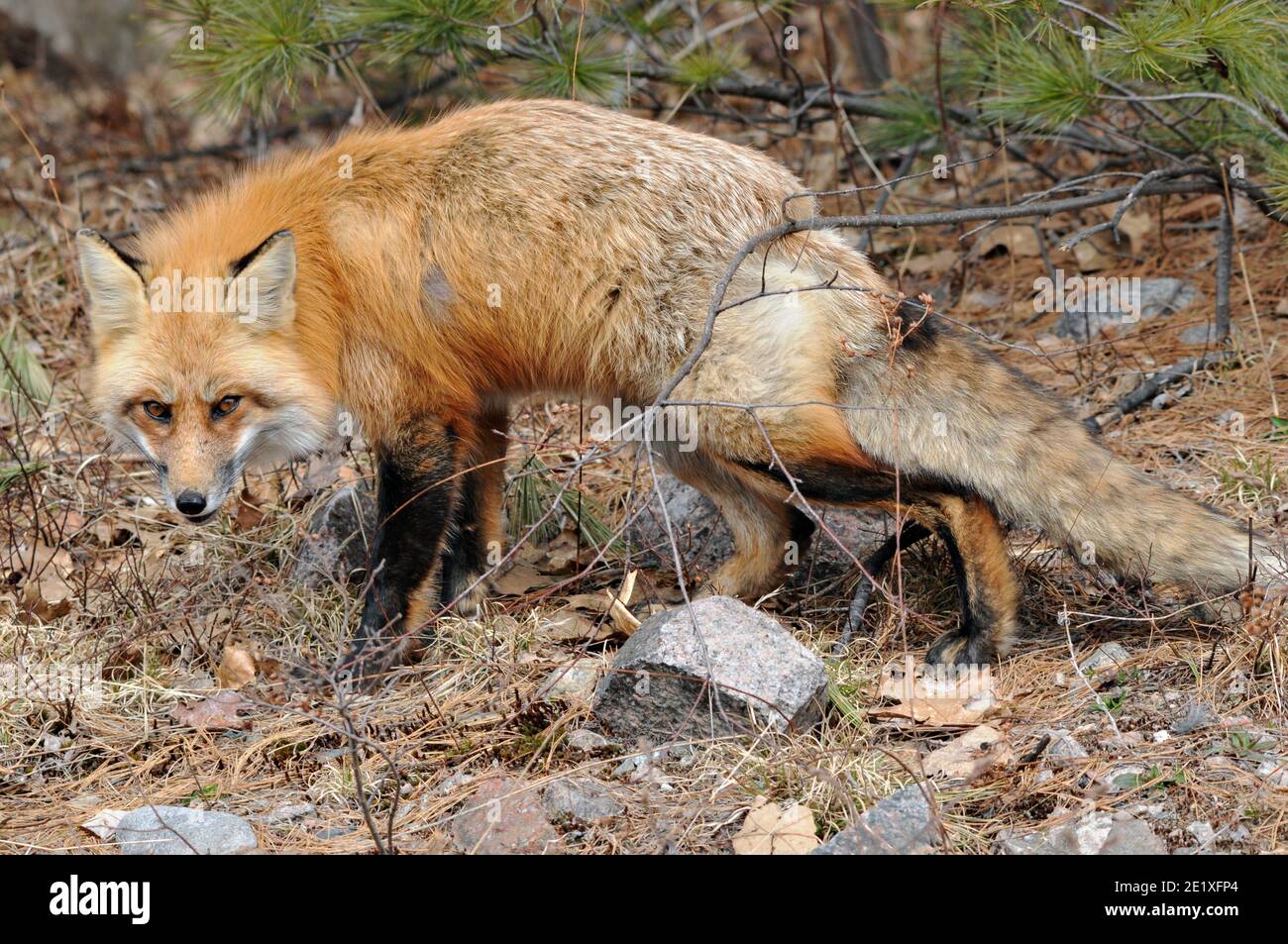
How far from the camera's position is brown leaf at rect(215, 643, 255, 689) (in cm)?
475

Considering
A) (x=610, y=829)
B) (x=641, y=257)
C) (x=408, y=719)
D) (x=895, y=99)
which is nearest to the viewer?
(x=610, y=829)

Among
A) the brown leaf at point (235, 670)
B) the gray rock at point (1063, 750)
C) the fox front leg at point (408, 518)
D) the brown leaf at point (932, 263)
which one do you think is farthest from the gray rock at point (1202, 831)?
the brown leaf at point (932, 263)

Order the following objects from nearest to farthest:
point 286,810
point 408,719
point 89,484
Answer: point 286,810
point 408,719
point 89,484

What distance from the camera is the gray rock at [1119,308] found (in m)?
6.96

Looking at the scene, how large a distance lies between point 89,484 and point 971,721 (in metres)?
4.44

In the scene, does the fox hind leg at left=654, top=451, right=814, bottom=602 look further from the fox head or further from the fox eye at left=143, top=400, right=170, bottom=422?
the fox eye at left=143, top=400, right=170, bottom=422

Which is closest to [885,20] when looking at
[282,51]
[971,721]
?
[282,51]

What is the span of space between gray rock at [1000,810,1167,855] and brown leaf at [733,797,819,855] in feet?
1.79

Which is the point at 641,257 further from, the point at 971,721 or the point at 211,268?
the point at 971,721

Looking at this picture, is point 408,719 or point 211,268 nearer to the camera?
point 408,719

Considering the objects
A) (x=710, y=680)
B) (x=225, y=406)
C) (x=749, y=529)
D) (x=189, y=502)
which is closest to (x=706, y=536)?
(x=749, y=529)

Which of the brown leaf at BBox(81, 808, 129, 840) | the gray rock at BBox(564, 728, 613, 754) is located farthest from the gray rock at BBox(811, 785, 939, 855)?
the brown leaf at BBox(81, 808, 129, 840)

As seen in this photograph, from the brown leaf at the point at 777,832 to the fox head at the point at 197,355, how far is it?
7.67 ft

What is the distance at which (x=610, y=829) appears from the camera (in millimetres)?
3582
